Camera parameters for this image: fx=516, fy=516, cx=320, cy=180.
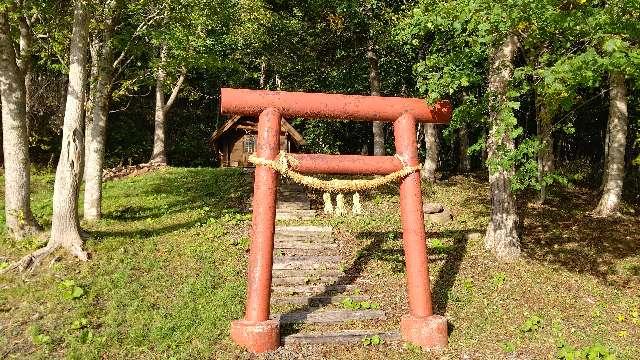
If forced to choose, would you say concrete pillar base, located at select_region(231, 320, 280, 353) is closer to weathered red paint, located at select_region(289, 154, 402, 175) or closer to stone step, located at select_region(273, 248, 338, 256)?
weathered red paint, located at select_region(289, 154, 402, 175)

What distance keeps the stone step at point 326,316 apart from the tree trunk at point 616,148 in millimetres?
9719

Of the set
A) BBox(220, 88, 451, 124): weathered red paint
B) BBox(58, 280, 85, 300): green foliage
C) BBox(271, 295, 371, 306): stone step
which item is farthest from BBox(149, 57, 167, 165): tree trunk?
BBox(220, 88, 451, 124): weathered red paint

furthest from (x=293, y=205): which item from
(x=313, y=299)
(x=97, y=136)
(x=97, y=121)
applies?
(x=313, y=299)

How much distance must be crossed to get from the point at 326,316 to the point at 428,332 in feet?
5.84

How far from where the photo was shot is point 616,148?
48.7ft

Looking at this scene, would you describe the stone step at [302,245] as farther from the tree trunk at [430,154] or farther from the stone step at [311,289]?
the tree trunk at [430,154]

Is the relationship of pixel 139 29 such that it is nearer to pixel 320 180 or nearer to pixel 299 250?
pixel 299 250

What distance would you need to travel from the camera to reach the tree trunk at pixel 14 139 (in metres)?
10.8

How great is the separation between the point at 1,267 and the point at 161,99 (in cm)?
1731

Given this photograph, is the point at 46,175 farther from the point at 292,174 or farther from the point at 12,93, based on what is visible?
the point at 292,174

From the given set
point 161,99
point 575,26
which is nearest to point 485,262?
point 575,26

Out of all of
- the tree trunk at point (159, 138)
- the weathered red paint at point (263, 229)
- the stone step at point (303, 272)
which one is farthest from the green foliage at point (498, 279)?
the tree trunk at point (159, 138)

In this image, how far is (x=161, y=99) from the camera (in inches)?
1025

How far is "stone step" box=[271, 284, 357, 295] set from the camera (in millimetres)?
9908
